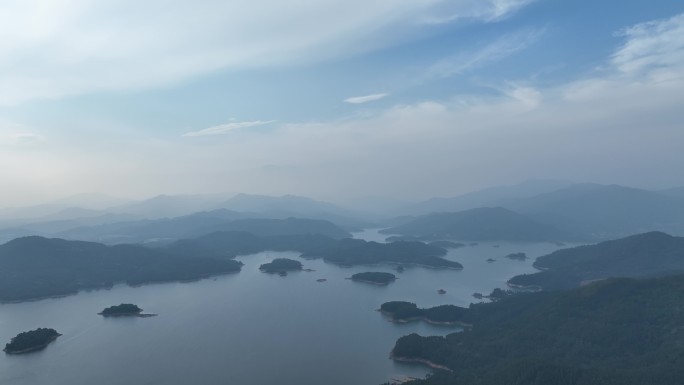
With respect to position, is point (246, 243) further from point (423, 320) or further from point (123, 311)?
point (423, 320)

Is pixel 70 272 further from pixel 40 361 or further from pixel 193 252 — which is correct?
pixel 40 361

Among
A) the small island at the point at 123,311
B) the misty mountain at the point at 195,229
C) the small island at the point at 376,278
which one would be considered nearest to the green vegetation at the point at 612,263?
the small island at the point at 376,278

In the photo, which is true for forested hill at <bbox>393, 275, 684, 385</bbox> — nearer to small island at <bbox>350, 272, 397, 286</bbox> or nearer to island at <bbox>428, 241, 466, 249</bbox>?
small island at <bbox>350, 272, 397, 286</bbox>

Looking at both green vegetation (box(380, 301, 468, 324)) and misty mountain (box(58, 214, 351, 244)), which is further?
misty mountain (box(58, 214, 351, 244))

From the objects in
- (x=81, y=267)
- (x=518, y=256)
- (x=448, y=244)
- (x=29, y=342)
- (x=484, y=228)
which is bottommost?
(x=29, y=342)

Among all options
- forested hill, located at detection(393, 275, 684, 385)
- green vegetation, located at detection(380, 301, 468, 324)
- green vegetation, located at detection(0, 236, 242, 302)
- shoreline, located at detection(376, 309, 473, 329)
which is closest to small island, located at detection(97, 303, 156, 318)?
green vegetation, located at detection(0, 236, 242, 302)

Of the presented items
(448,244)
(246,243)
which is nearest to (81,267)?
(246,243)
